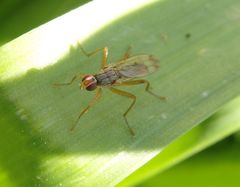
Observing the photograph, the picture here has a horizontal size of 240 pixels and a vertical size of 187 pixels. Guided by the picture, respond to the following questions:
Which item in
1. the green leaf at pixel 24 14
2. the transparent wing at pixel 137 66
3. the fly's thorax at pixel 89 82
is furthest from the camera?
the green leaf at pixel 24 14

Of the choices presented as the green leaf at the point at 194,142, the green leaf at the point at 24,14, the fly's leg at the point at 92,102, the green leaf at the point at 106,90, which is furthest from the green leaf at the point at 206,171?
the green leaf at the point at 24,14

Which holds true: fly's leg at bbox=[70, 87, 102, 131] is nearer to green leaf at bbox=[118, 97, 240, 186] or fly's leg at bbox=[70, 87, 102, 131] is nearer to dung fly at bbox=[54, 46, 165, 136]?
dung fly at bbox=[54, 46, 165, 136]

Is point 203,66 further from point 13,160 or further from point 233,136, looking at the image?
point 13,160

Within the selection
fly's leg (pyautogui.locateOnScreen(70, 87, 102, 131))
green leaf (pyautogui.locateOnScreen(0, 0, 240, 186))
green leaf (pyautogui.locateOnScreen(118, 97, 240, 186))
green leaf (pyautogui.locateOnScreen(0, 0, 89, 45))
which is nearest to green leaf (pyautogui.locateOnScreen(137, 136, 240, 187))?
green leaf (pyautogui.locateOnScreen(118, 97, 240, 186))

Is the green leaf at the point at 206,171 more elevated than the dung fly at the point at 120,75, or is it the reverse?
the dung fly at the point at 120,75

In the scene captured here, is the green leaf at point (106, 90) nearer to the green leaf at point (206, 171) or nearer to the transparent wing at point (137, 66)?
the transparent wing at point (137, 66)

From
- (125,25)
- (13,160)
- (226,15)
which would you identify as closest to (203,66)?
(226,15)
